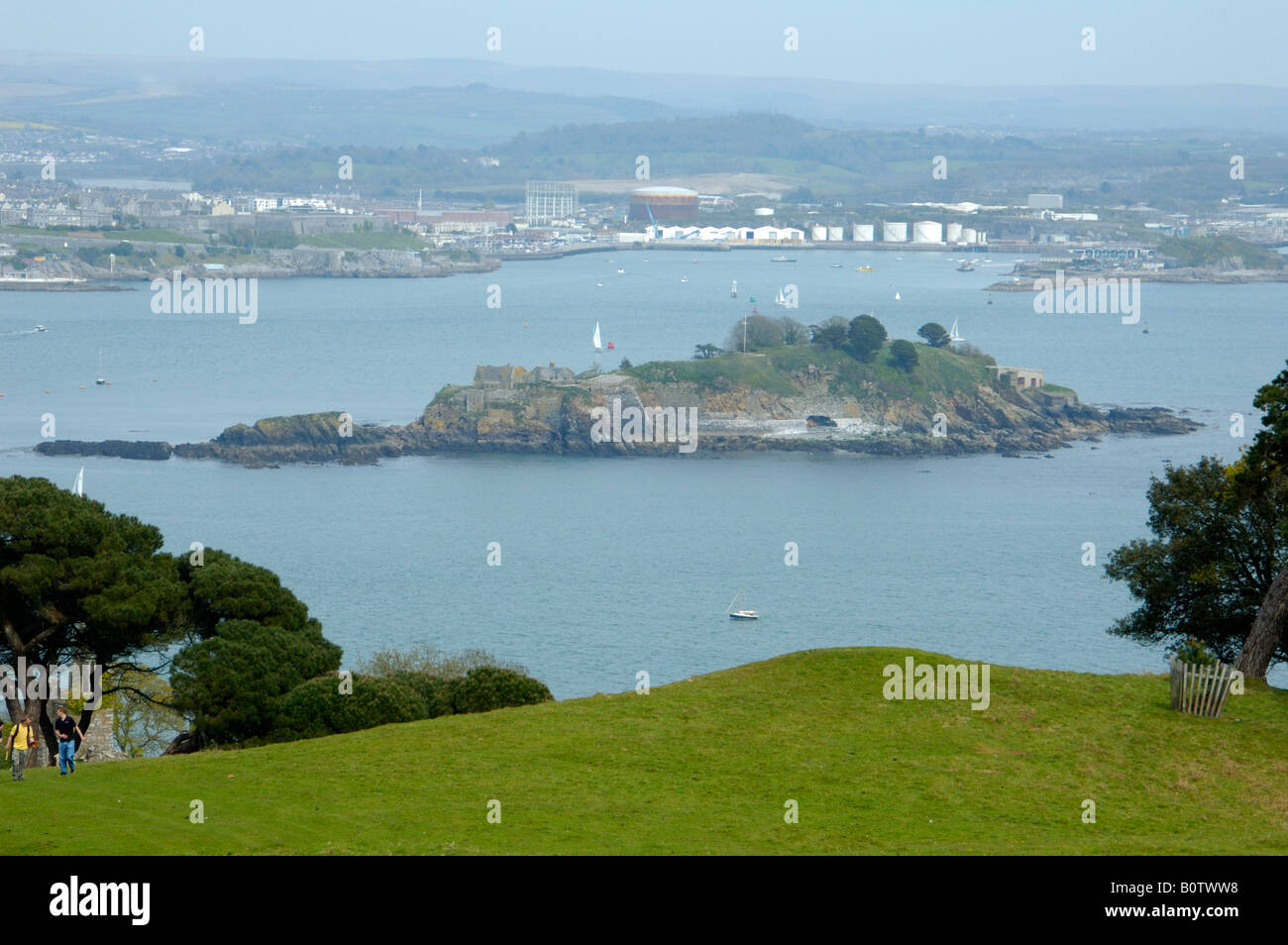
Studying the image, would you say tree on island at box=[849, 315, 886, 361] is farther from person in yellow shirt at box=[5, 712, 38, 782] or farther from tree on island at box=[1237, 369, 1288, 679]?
person in yellow shirt at box=[5, 712, 38, 782]

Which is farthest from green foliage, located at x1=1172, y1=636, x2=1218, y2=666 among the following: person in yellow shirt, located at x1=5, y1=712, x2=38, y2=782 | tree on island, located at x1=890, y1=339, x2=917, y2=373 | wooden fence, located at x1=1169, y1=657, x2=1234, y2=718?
tree on island, located at x1=890, y1=339, x2=917, y2=373

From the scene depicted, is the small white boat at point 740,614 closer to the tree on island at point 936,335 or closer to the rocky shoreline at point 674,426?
the rocky shoreline at point 674,426

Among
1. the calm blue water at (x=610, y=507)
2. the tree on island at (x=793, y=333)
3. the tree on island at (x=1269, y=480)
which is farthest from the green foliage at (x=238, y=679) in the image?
the tree on island at (x=793, y=333)

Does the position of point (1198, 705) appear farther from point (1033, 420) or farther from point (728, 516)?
point (1033, 420)

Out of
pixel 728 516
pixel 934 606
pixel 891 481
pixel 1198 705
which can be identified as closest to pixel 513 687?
pixel 1198 705
